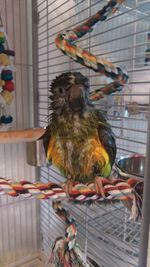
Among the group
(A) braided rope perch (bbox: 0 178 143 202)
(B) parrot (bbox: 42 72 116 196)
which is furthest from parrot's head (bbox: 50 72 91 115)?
(A) braided rope perch (bbox: 0 178 143 202)

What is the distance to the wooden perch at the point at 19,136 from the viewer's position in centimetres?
80

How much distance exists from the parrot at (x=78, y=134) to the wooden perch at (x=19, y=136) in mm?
208

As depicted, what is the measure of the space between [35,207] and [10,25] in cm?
100

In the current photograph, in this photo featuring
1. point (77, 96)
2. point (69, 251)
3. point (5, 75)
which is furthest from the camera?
point (5, 75)

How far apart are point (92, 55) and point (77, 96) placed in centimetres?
16

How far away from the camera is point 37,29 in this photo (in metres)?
1.05

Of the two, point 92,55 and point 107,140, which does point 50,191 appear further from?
point 92,55

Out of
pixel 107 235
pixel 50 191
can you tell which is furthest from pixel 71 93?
pixel 107 235

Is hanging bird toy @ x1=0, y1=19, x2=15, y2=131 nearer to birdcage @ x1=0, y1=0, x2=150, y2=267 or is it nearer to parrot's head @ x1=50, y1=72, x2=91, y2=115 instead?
birdcage @ x1=0, y1=0, x2=150, y2=267

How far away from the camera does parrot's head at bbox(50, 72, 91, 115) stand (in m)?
0.56

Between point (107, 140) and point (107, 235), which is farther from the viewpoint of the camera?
point (107, 235)

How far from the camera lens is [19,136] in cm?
83

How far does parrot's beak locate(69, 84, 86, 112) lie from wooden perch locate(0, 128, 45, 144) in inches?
12.5

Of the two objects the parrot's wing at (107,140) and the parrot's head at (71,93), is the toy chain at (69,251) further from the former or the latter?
the parrot's head at (71,93)
